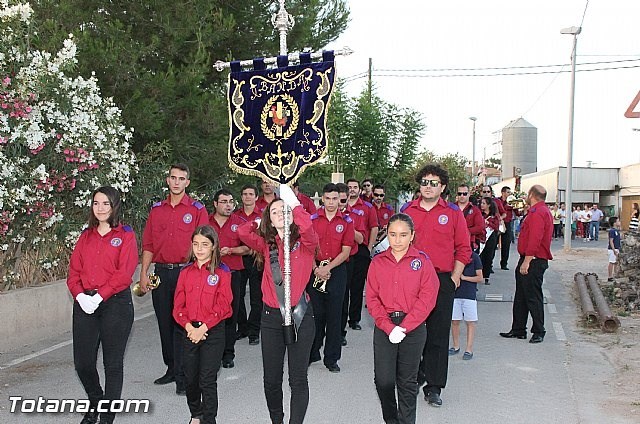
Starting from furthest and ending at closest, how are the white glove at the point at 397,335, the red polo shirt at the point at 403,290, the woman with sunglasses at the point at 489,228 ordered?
1. the woman with sunglasses at the point at 489,228
2. the red polo shirt at the point at 403,290
3. the white glove at the point at 397,335

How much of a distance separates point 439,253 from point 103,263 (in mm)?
2815

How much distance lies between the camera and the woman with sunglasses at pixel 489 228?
1405 cm

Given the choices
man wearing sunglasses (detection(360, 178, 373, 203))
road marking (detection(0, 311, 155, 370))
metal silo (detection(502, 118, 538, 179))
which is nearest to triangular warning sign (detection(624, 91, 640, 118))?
man wearing sunglasses (detection(360, 178, 373, 203))

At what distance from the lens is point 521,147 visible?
6322 cm

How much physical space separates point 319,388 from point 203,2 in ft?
26.2

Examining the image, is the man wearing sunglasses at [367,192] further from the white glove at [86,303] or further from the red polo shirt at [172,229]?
the white glove at [86,303]

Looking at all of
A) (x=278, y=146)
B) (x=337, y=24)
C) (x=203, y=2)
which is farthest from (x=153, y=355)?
(x=337, y=24)

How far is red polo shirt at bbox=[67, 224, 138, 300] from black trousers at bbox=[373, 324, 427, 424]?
1.99 m

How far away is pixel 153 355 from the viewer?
8.03 meters

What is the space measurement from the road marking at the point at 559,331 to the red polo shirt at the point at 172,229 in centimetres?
500

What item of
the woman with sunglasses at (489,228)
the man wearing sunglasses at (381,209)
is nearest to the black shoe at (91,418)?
the man wearing sunglasses at (381,209)

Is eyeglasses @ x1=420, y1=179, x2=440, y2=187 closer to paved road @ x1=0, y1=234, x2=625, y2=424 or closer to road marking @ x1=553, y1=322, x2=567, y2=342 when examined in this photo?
paved road @ x1=0, y1=234, x2=625, y2=424

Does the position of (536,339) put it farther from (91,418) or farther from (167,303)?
(91,418)

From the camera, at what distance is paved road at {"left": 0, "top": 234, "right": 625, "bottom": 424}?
5.82m
